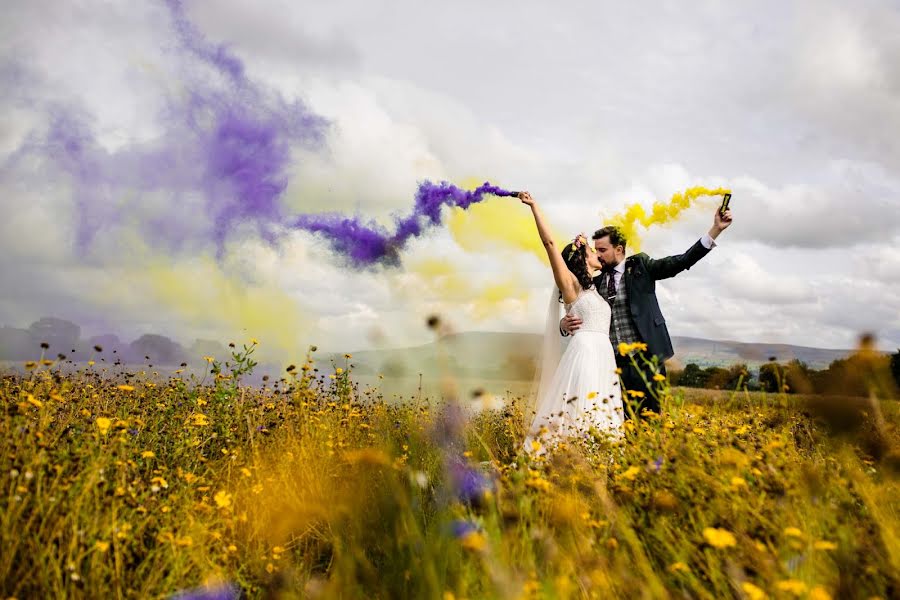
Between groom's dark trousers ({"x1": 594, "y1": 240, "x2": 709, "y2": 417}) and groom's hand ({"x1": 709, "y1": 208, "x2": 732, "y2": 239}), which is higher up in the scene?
groom's hand ({"x1": 709, "y1": 208, "x2": 732, "y2": 239})

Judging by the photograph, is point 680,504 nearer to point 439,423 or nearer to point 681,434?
point 681,434

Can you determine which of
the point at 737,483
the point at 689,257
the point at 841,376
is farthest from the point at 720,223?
the point at 737,483

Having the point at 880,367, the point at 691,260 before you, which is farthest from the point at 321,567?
the point at 691,260

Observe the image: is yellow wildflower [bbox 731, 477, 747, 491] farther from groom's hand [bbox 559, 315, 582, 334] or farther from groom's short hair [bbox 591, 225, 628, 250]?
groom's short hair [bbox 591, 225, 628, 250]

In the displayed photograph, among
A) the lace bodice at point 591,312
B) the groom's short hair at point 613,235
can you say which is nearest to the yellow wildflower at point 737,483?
the lace bodice at point 591,312

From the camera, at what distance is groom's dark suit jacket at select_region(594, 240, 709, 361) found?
620cm

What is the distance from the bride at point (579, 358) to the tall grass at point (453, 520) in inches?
43.5

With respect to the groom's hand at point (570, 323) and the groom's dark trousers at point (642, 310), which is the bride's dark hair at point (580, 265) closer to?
the groom's hand at point (570, 323)

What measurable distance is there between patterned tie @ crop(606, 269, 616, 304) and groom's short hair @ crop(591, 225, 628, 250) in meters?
0.32

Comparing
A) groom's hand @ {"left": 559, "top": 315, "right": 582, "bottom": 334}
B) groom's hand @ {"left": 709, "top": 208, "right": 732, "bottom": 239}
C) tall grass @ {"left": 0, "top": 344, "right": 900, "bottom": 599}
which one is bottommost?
tall grass @ {"left": 0, "top": 344, "right": 900, "bottom": 599}

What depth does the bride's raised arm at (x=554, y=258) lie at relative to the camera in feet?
17.4

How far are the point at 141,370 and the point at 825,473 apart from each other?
23.2 ft

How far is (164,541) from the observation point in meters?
2.86

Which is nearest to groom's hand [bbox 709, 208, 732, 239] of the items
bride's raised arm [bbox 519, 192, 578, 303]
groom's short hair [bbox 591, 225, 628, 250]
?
groom's short hair [bbox 591, 225, 628, 250]
